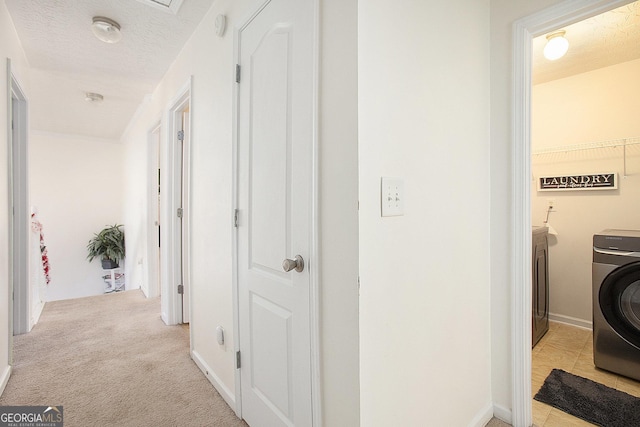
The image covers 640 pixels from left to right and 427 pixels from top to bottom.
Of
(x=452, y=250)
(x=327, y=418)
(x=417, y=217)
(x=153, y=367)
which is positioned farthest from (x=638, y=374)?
(x=153, y=367)

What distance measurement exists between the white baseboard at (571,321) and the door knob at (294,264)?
307cm

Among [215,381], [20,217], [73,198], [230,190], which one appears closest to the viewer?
[230,190]

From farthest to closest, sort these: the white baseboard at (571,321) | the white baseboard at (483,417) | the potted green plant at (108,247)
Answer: the potted green plant at (108,247)
the white baseboard at (571,321)
the white baseboard at (483,417)

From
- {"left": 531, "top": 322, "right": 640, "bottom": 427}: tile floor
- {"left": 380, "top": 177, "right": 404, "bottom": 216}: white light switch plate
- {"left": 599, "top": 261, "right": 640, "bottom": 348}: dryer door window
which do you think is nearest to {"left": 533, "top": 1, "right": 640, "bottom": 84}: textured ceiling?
{"left": 599, "top": 261, "right": 640, "bottom": 348}: dryer door window

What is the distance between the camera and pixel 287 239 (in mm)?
1249

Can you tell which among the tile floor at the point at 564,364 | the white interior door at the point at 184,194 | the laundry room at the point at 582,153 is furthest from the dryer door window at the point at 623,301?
the white interior door at the point at 184,194

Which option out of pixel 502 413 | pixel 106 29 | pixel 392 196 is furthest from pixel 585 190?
pixel 106 29

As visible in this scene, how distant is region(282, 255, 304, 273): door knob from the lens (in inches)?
44.3

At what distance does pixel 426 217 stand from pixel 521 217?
67 centimetres

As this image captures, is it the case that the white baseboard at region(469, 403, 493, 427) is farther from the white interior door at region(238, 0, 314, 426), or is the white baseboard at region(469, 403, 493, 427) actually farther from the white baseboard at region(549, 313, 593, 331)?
the white baseboard at region(549, 313, 593, 331)

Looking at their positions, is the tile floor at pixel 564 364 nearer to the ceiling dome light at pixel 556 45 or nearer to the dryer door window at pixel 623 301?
the dryer door window at pixel 623 301

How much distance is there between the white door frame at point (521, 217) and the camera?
1.51 metres

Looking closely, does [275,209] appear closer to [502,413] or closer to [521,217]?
[521,217]

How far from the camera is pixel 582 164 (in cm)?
279
